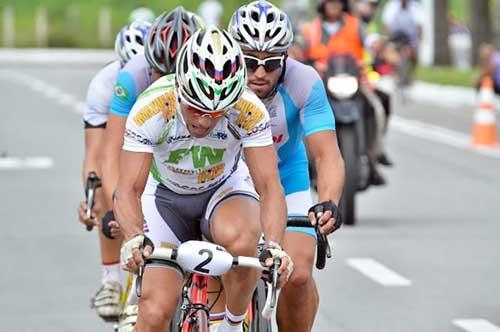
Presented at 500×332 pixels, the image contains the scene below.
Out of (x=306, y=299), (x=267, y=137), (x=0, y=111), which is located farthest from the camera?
(x=0, y=111)

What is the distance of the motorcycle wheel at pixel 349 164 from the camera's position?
46.4ft

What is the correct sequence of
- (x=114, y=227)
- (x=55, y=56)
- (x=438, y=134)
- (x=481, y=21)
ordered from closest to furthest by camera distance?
(x=114, y=227) < (x=438, y=134) < (x=481, y=21) < (x=55, y=56)

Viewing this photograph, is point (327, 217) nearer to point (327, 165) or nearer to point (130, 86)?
point (327, 165)

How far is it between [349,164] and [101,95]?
497 centimetres

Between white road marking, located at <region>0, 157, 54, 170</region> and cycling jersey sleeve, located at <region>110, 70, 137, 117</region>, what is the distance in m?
11.0

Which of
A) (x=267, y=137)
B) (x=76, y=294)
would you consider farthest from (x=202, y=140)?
(x=76, y=294)

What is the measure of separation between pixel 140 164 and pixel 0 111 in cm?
2079

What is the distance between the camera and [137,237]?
6.88m

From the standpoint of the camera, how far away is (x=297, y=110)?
325 inches

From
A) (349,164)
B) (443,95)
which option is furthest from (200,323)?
(443,95)

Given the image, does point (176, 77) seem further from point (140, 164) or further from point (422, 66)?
point (422, 66)

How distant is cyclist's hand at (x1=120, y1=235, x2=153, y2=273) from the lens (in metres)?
6.80

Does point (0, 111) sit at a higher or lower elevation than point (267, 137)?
lower

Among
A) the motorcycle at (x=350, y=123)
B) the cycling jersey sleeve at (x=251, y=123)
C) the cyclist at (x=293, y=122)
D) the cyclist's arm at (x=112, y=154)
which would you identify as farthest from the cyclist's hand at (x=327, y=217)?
the motorcycle at (x=350, y=123)
